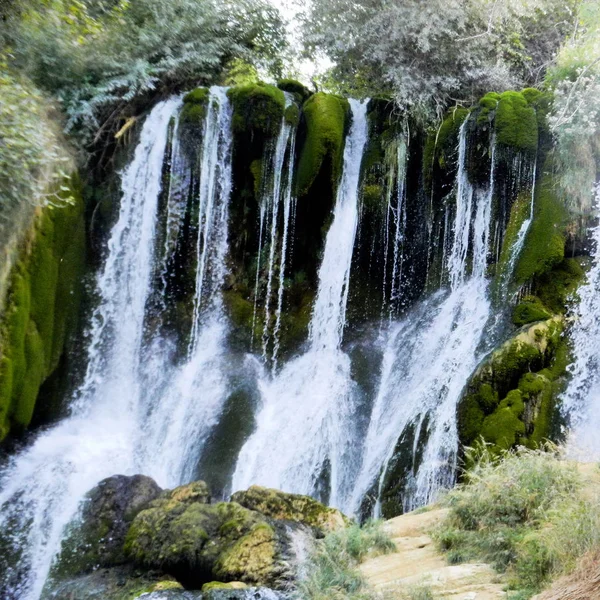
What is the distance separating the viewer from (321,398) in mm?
10156

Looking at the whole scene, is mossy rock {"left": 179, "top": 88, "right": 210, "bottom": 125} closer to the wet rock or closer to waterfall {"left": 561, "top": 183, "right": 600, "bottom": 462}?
waterfall {"left": 561, "top": 183, "right": 600, "bottom": 462}

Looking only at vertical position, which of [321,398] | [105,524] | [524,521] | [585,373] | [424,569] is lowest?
[105,524]

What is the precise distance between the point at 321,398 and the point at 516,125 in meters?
5.22

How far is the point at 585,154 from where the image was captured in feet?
31.9

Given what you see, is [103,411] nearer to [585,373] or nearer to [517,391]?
[517,391]

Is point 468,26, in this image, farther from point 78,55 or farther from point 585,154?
point 78,55

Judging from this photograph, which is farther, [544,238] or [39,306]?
[39,306]

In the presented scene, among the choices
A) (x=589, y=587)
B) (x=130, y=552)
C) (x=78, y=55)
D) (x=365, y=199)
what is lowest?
(x=130, y=552)

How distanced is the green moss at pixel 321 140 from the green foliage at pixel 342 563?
692cm

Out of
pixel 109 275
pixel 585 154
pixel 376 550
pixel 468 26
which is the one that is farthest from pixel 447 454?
pixel 468 26

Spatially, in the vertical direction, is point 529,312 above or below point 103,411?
above

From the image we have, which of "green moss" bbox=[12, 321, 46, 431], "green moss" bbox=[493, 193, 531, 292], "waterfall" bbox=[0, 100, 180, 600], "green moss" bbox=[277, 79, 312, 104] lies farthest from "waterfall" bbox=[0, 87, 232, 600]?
"green moss" bbox=[493, 193, 531, 292]

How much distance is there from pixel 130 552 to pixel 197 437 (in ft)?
10.4

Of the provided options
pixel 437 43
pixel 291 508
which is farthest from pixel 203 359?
pixel 437 43
